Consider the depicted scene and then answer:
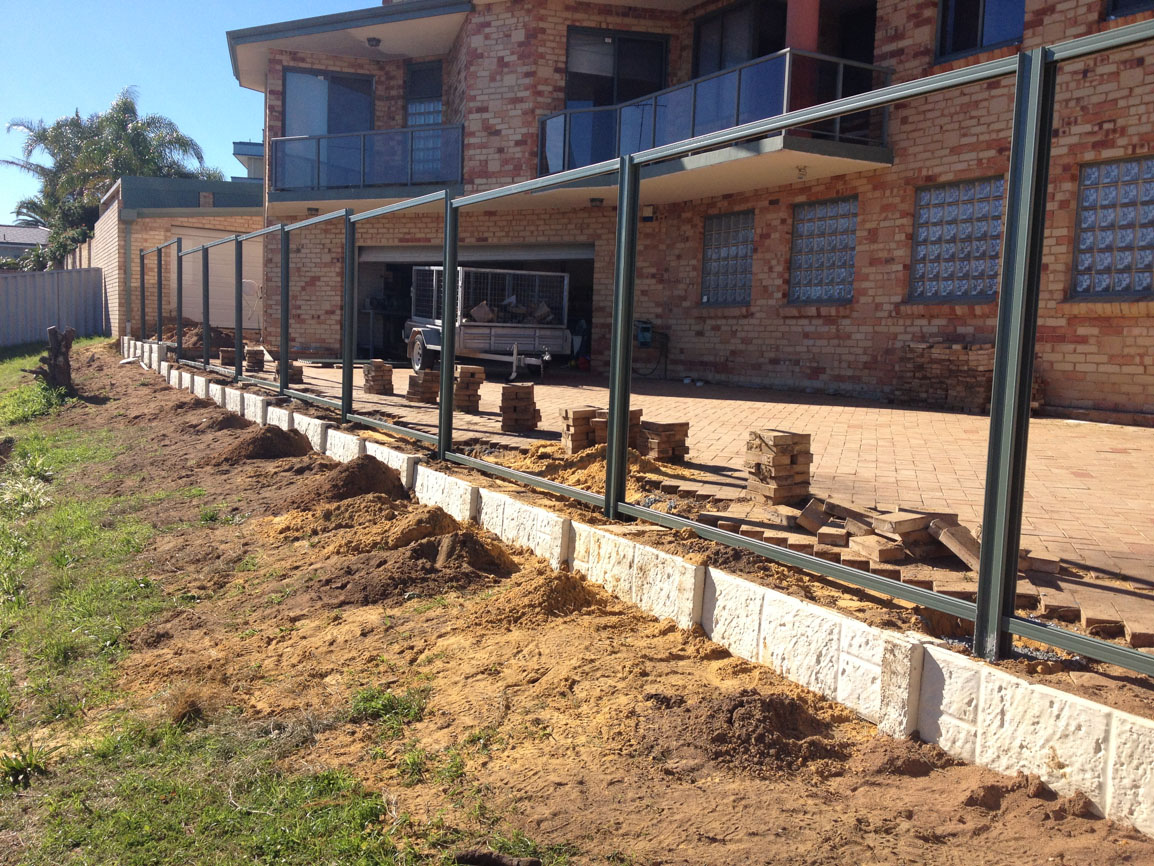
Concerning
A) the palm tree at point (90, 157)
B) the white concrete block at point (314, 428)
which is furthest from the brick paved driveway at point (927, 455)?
the palm tree at point (90, 157)

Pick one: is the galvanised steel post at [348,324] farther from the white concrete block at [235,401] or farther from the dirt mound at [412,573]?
the dirt mound at [412,573]

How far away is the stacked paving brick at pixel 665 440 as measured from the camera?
6.86 meters

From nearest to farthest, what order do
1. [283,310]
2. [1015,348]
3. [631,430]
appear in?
[1015,348] < [631,430] < [283,310]

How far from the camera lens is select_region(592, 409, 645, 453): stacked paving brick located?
704 centimetres

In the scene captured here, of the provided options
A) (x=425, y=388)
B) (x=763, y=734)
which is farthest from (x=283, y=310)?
(x=763, y=734)

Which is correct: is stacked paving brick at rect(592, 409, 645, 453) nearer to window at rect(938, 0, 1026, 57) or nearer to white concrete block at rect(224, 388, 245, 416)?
white concrete block at rect(224, 388, 245, 416)

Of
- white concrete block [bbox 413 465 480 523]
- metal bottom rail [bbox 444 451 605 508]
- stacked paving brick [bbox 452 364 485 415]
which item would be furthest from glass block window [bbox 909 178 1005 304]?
white concrete block [bbox 413 465 480 523]

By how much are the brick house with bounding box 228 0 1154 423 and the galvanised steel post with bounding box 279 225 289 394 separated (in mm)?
6076

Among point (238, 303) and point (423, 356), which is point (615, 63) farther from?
point (238, 303)

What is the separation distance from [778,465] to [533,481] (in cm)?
148

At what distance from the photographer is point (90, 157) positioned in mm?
36531

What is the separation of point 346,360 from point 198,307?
61.6 feet

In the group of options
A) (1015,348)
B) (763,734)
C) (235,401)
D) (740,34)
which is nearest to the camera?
(1015,348)

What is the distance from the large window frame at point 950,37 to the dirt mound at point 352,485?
9845 mm
